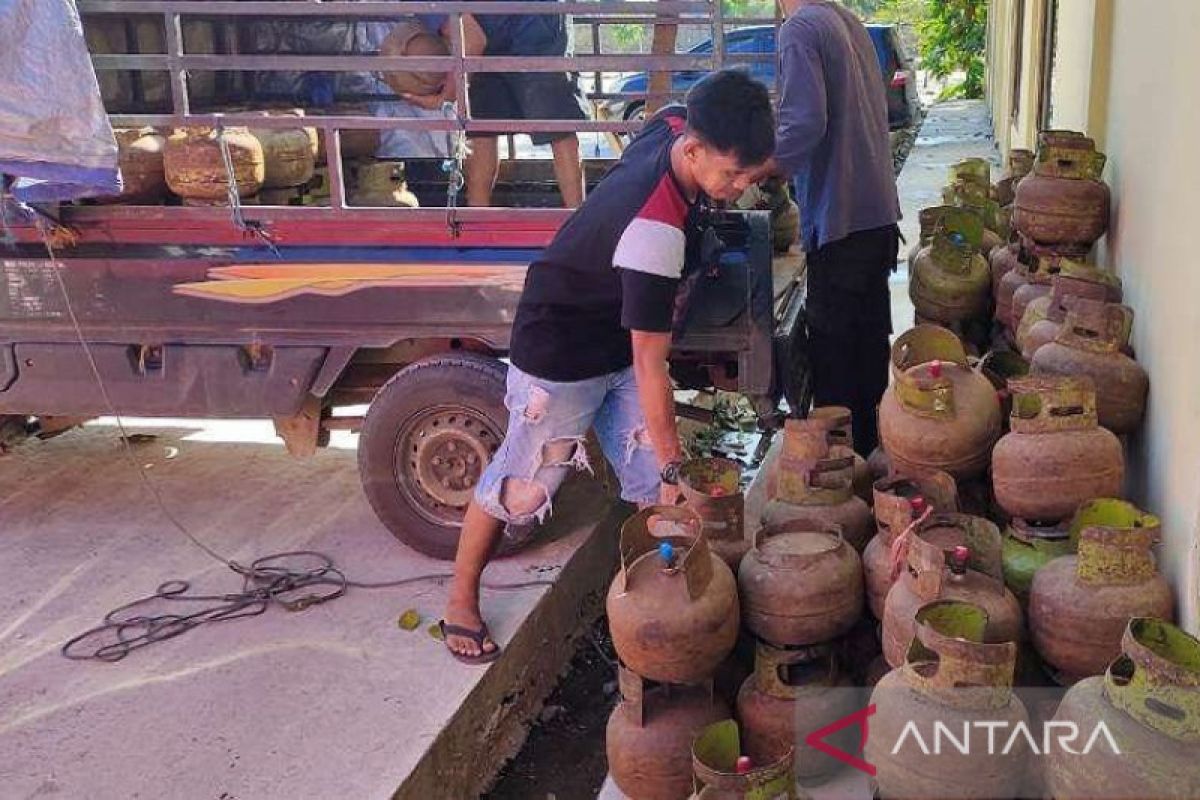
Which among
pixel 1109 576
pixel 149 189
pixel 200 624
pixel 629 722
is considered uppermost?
pixel 149 189

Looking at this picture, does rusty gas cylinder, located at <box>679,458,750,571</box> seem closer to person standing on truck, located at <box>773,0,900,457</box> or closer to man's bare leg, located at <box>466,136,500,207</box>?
person standing on truck, located at <box>773,0,900,457</box>

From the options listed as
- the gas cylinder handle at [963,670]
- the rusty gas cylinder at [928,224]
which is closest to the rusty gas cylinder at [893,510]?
the gas cylinder handle at [963,670]

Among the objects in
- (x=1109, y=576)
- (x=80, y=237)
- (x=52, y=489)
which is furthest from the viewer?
(x=52, y=489)

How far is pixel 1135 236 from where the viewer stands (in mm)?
3748

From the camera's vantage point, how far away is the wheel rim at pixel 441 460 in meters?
4.49

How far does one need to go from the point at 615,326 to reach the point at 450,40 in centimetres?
167

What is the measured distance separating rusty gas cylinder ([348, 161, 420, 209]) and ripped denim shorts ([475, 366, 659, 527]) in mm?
2096

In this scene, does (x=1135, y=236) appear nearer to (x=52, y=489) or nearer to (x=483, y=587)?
(x=483, y=587)

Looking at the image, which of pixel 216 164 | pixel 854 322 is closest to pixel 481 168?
pixel 216 164

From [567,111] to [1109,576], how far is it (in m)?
3.23

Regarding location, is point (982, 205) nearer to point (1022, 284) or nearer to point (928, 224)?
point (928, 224)

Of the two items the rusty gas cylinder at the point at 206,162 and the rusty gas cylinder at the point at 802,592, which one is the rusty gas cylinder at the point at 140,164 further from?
the rusty gas cylinder at the point at 802,592

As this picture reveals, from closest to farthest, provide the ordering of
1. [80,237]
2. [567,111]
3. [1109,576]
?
[1109,576], [80,237], [567,111]

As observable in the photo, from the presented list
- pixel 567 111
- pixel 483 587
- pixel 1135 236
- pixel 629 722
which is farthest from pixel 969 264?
pixel 629 722
